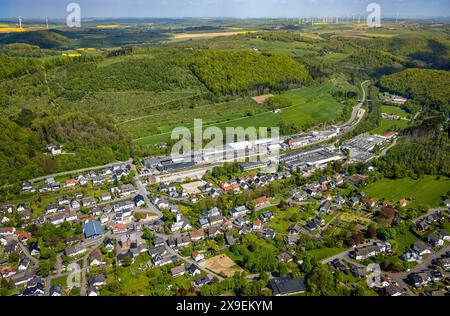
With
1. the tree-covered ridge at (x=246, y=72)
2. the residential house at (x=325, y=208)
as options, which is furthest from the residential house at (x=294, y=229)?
the tree-covered ridge at (x=246, y=72)

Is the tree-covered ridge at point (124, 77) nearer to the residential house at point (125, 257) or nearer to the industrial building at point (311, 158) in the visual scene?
the industrial building at point (311, 158)

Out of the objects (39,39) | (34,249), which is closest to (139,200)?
(34,249)

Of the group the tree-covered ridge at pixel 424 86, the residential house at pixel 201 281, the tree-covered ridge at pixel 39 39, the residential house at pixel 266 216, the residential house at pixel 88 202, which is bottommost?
the residential house at pixel 201 281

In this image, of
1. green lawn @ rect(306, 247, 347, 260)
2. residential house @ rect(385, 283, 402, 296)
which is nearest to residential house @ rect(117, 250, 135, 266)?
green lawn @ rect(306, 247, 347, 260)

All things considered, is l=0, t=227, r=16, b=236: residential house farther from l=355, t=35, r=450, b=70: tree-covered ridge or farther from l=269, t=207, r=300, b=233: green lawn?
l=355, t=35, r=450, b=70: tree-covered ridge

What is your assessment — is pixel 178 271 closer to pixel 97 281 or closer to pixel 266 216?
pixel 97 281

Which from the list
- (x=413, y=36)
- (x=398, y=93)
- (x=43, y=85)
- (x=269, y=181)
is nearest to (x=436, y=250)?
(x=269, y=181)
